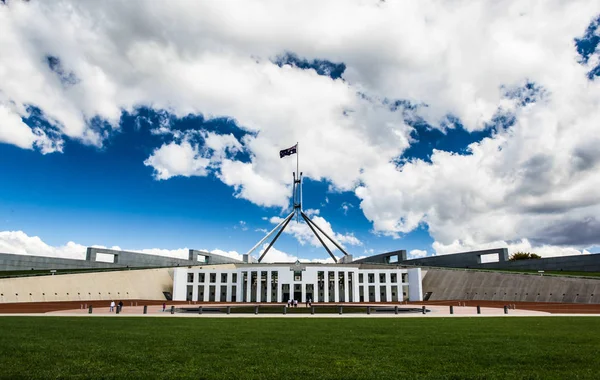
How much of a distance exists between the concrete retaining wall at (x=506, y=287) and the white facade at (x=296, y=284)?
10.7 feet

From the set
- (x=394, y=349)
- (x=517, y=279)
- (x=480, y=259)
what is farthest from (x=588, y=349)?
(x=480, y=259)

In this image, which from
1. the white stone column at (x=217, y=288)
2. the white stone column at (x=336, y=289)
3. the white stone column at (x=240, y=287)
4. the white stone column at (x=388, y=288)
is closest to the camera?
the white stone column at (x=336, y=289)

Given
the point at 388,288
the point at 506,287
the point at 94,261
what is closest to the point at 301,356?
the point at 506,287

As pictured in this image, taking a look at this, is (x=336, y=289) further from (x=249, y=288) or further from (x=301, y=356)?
(x=301, y=356)

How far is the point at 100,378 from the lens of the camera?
7934 mm

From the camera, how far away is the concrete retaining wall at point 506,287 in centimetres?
4133

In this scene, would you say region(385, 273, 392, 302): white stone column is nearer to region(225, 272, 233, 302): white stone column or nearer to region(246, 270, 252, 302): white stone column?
region(246, 270, 252, 302): white stone column

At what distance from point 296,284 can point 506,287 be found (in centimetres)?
2969

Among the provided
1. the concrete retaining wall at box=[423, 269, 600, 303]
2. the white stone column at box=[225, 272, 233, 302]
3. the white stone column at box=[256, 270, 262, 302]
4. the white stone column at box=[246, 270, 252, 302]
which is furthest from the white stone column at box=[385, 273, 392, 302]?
the white stone column at box=[225, 272, 233, 302]

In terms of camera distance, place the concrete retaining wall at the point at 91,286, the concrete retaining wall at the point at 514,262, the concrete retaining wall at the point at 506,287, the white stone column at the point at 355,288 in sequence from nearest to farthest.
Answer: the concrete retaining wall at the point at 506,287 → the concrete retaining wall at the point at 91,286 → the concrete retaining wall at the point at 514,262 → the white stone column at the point at 355,288

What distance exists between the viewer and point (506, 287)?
50.0 m

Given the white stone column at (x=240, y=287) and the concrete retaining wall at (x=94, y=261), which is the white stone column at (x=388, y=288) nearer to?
the white stone column at (x=240, y=287)

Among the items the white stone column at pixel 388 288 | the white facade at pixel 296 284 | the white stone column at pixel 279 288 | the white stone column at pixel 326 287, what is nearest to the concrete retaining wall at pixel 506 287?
the white facade at pixel 296 284

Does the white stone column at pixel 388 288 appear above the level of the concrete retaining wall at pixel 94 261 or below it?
below
